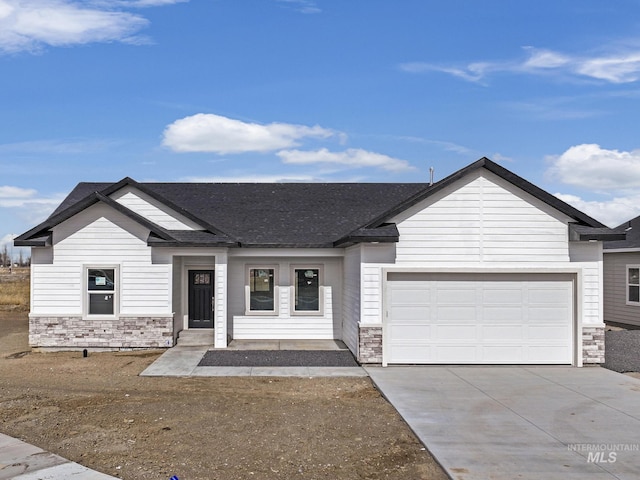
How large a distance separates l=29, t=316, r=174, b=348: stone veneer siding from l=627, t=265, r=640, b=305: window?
17.0 meters

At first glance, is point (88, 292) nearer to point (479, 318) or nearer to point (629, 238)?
point (479, 318)

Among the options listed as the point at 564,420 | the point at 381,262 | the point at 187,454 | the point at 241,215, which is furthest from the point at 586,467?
the point at 241,215

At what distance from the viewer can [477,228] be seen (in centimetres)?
1237

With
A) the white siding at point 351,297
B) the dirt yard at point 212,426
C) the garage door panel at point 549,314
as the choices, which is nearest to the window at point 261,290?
the white siding at point 351,297

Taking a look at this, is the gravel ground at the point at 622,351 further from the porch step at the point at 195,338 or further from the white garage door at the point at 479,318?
the porch step at the point at 195,338

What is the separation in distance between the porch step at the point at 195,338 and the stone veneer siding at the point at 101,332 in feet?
2.62

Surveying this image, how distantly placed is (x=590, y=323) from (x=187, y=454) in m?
9.83

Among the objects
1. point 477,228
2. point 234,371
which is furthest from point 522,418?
point 234,371

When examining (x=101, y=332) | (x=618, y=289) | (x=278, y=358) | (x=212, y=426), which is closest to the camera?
(x=212, y=426)

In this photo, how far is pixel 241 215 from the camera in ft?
58.8

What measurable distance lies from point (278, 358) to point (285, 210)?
6.49 meters

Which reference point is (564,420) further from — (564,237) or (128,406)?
(128,406)

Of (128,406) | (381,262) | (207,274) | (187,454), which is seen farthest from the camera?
(207,274)

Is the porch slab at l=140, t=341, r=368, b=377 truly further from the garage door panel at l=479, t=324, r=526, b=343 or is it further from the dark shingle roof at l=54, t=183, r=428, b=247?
the dark shingle roof at l=54, t=183, r=428, b=247
